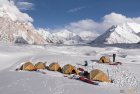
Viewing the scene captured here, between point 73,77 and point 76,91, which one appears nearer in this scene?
point 76,91

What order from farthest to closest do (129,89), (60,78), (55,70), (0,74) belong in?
(55,70)
(0,74)
(60,78)
(129,89)

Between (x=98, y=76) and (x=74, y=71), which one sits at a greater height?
(x=74, y=71)

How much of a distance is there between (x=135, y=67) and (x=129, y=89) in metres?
16.5

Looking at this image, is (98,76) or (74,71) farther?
(74,71)

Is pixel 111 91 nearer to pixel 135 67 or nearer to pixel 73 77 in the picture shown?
pixel 73 77

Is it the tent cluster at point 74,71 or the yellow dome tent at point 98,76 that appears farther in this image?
the tent cluster at point 74,71

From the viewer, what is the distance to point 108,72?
49.8m

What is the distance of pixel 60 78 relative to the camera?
43.7 metres

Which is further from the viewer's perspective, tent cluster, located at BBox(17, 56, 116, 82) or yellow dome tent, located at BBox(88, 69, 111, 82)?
tent cluster, located at BBox(17, 56, 116, 82)

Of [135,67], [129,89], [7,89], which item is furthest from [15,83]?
[135,67]

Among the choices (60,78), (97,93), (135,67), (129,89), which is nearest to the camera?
(97,93)

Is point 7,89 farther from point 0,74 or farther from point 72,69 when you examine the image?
point 72,69

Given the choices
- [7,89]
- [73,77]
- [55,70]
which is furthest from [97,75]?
[7,89]

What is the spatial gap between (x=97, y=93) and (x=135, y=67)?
20162mm
